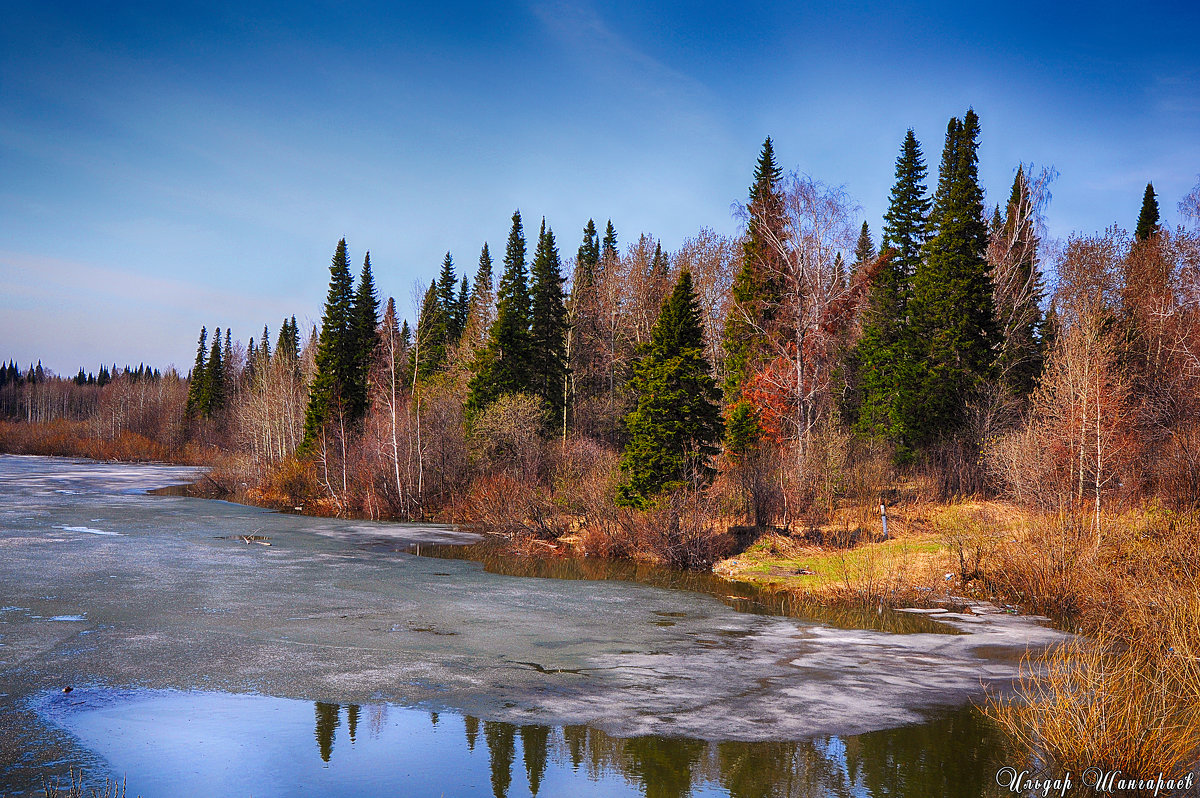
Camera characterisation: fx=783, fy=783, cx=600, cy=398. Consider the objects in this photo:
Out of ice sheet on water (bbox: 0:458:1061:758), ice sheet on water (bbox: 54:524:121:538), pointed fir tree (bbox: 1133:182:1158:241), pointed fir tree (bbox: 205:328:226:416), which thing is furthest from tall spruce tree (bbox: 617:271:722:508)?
pointed fir tree (bbox: 205:328:226:416)

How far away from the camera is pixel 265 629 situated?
557 inches

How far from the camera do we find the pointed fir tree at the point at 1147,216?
5266cm

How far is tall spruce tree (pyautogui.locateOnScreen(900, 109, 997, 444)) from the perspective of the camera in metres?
36.8

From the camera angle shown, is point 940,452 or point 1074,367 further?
point 940,452

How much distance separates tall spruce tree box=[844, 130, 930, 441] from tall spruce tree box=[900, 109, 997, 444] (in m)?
0.75

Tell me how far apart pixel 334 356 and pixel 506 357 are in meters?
17.4

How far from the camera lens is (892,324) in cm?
4450

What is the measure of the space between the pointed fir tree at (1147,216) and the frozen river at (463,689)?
158ft

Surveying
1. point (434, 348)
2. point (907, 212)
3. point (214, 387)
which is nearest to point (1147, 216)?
point (907, 212)

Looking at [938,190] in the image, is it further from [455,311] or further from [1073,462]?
[455,311]

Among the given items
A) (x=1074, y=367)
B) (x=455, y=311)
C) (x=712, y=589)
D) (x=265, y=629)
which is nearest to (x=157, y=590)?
(x=265, y=629)

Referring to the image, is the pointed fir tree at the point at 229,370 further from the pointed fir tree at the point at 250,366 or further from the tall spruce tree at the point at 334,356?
the tall spruce tree at the point at 334,356

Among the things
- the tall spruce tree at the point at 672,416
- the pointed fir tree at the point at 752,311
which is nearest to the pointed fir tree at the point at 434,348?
the pointed fir tree at the point at 752,311

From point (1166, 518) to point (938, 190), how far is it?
106 ft
